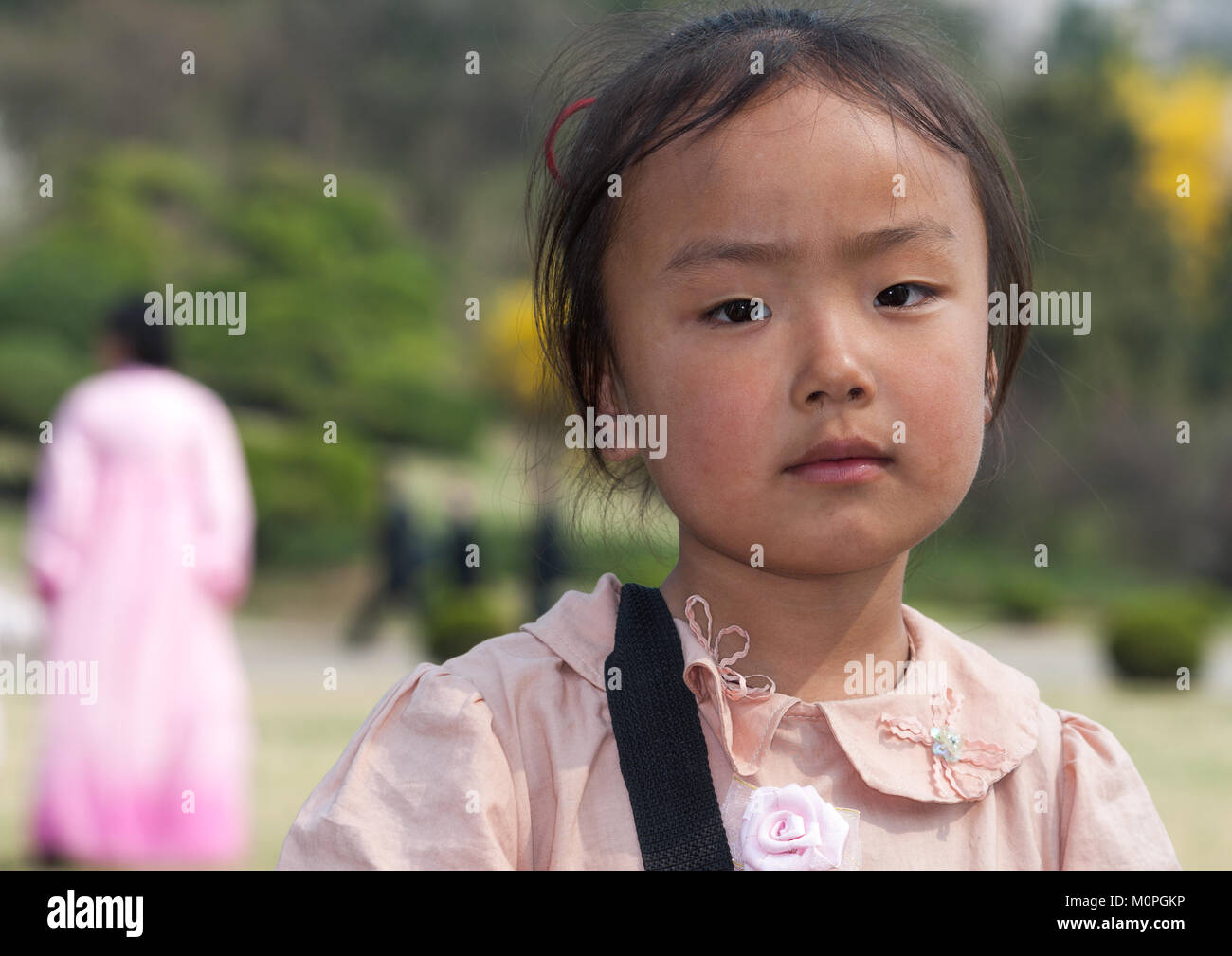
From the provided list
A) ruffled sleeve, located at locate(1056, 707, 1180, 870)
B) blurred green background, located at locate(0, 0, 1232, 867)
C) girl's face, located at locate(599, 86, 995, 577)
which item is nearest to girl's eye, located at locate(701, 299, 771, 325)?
girl's face, located at locate(599, 86, 995, 577)

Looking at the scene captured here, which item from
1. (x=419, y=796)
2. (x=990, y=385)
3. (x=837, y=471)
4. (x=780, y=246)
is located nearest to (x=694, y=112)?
(x=780, y=246)

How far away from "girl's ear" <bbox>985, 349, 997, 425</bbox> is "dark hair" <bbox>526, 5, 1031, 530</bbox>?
14 mm

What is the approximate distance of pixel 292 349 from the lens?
20.1 meters

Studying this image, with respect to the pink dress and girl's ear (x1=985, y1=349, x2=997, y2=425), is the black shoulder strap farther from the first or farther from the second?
the pink dress

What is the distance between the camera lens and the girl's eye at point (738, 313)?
5.74 feet

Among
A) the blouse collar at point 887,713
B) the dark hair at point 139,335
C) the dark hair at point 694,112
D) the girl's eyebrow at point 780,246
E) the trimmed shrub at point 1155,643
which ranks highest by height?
the dark hair at point 139,335

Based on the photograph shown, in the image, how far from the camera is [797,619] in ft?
6.23

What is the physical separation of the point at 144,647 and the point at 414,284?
597 inches

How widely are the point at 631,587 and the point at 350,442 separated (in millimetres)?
17550

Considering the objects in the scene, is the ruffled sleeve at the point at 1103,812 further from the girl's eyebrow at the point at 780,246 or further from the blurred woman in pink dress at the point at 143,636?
the blurred woman in pink dress at the point at 143,636

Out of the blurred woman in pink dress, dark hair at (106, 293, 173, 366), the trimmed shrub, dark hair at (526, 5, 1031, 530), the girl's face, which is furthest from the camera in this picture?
the trimmed shrub

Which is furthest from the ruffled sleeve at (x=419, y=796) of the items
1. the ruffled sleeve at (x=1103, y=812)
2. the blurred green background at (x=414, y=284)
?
the blurred green background at (x=414, y=284)

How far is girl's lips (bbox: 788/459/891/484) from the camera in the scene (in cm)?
174

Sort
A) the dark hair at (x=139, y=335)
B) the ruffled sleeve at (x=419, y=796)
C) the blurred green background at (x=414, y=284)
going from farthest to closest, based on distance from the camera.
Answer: the blurred green background at (x=414, y=284), the dark hair at (x=139, y=335), the ruffled sleeve at (x=419, y=796)
